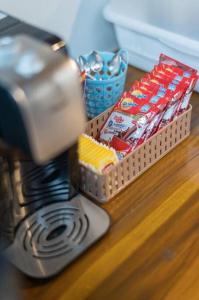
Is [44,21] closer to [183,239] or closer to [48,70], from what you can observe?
[183,239]

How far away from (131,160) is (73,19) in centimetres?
47

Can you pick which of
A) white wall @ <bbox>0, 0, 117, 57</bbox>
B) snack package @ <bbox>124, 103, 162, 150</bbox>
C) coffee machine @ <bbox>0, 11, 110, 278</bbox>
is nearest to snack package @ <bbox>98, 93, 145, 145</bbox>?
snack package @ <bbox>124, 103, 162, 150</bbox>

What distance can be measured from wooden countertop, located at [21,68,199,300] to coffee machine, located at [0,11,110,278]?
2 cm

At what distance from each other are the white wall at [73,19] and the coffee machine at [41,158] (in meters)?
0.38

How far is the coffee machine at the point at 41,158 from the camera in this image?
406 millimetres

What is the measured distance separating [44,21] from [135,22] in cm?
20

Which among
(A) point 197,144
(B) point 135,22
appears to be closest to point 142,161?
(A) point 197,144

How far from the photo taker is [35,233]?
2.47 feet

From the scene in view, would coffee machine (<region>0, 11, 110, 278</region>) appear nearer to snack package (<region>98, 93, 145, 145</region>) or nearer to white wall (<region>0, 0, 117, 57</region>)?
snack package (<region>98, 93, 145, 145</region>)

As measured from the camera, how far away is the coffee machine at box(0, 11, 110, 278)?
1.33 ft

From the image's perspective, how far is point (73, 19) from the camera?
3.77 ft

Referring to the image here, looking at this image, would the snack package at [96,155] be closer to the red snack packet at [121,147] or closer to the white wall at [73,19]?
the red snack packet at [121,147]

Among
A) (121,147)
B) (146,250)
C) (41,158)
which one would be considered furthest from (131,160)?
(41,158)

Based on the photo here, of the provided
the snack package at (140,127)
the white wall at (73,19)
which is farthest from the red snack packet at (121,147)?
the white wall at (73,19)
